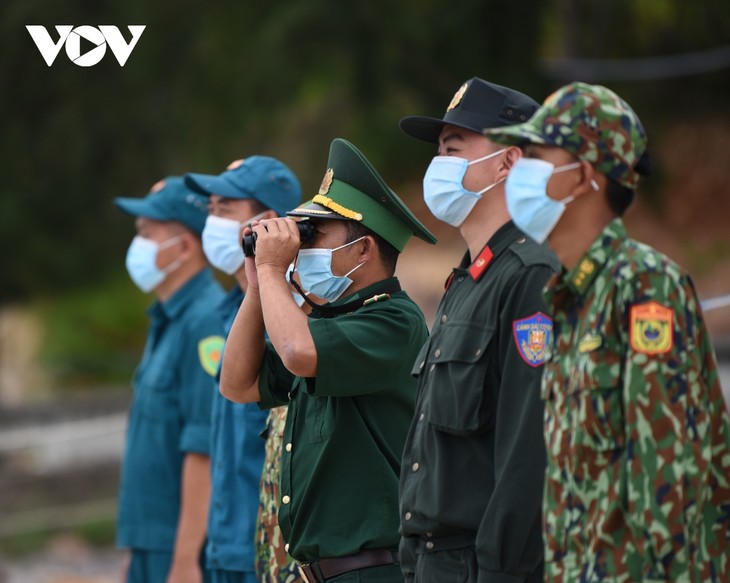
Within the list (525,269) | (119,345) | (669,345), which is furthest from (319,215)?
(119,345)

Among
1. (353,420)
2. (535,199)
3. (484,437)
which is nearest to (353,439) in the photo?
(353,420)

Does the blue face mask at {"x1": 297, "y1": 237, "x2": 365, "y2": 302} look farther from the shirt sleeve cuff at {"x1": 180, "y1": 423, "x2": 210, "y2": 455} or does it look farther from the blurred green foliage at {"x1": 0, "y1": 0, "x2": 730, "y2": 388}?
the blurred green foliage at {"x1": 0, "y1": 0, "x2": 730, "y2": 388}

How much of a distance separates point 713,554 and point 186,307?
12.2 ft

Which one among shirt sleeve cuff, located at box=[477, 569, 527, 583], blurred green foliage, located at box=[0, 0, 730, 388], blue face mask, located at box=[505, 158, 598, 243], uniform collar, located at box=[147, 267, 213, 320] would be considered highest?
blurred green foliage, located at box=[0, 0, 730, 388]

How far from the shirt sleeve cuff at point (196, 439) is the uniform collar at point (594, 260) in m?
3.05

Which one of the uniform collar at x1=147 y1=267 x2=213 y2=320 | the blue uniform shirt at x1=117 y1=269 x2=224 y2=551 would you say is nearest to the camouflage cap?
the blue uniform shirt at x1=117 y1=269 x2=224 y2=551

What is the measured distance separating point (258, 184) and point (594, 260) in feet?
9.17

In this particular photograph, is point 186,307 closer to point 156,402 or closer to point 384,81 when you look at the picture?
point 156,402

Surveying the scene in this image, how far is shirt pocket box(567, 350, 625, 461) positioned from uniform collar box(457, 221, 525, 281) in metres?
0.85

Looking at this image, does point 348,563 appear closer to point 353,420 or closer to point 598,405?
point 353,420

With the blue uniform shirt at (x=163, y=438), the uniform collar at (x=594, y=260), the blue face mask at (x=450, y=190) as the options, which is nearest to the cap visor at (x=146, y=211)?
the blue uniform shirt at (x=163, y=438)

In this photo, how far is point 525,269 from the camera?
375 centimetres

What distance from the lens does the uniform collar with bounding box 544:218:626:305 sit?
312 cm

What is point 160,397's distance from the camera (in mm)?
6113
